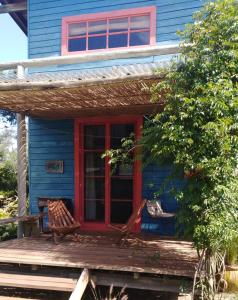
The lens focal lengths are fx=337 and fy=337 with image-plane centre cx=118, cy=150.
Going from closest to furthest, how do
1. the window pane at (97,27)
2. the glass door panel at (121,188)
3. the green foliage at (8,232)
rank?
the glass door panel at (121,188) → the window pane at (97,27) → the green foliage at (8,232)

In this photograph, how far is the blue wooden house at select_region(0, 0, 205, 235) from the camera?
22.9 ft

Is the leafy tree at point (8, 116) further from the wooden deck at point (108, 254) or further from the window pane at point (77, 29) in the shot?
the wooden deck at point (108, 254)

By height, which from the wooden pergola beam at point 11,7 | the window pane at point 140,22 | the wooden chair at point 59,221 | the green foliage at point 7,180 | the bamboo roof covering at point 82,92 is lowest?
the wooden chair at point 59,221

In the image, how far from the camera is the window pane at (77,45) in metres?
7.83

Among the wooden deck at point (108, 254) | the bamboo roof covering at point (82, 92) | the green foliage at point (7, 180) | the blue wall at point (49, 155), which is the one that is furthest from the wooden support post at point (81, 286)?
the green foliage at point (7, 180)

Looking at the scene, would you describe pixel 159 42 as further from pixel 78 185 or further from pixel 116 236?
pixel 116 236

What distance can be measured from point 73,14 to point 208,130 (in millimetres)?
5485

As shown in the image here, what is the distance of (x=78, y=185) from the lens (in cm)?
739

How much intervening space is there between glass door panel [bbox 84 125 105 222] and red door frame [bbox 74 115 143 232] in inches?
3.7

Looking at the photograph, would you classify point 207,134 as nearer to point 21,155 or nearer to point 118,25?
point 21,155

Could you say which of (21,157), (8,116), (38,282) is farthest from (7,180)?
(38,282)

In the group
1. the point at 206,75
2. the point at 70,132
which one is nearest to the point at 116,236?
the point at 70,132

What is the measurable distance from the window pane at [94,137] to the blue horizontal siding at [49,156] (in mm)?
339

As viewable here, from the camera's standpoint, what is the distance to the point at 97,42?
780 cm
